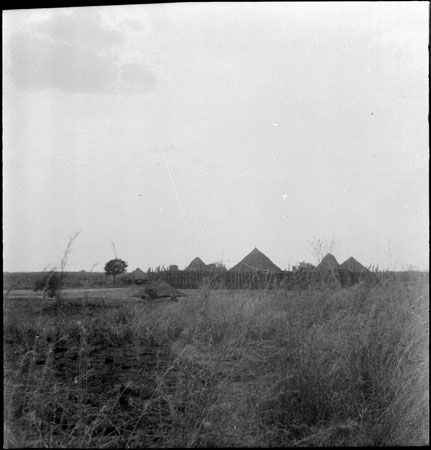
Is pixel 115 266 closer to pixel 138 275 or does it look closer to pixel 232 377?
pixel 232 377

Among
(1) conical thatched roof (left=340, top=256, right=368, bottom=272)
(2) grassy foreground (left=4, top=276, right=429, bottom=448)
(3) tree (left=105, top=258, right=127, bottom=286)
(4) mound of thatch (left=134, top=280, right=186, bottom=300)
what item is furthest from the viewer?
(1) conical thatched roof (left=340, top=256, right=368, bottom=272)

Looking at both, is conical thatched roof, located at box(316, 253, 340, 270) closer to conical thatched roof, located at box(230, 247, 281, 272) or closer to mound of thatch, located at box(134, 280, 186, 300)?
conical thatched roof, located at box(230, 247, 281, 272)

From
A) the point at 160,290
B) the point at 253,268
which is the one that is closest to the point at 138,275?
the point at 160,290

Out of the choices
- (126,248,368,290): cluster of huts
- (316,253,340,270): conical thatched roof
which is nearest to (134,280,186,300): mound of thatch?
(126,248,368,290): cluster of huts

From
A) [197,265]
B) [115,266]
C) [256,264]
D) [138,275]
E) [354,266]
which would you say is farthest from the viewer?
[354,266]

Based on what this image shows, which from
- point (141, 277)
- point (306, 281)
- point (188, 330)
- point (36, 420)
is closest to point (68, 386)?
point (36, 420)
